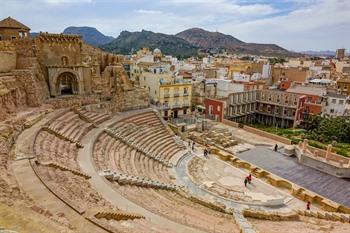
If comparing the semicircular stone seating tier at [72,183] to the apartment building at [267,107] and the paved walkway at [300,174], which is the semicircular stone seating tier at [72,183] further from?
the apartment building at [267,107]

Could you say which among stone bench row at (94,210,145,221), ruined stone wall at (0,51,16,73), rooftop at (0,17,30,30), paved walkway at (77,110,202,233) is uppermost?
rooftop at (0,17,30,30)

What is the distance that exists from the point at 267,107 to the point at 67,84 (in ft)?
94.5

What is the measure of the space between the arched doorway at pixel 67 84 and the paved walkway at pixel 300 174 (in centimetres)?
1747

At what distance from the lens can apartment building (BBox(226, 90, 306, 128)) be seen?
3931 centimetres

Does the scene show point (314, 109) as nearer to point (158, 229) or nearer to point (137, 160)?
point (137, 160)

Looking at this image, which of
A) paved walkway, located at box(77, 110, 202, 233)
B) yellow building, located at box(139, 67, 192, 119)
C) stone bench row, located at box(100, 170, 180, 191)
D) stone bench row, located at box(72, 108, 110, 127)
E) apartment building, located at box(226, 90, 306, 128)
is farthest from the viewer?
apartment building, located at box(226, 90, 306, 128)

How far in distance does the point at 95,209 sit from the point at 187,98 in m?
30.2

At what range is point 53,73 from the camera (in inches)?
1046

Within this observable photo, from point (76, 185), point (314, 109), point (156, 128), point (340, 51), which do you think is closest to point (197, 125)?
point (156, 128)

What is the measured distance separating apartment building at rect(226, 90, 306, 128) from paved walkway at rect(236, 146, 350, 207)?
12626mm

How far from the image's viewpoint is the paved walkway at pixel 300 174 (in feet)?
65.2

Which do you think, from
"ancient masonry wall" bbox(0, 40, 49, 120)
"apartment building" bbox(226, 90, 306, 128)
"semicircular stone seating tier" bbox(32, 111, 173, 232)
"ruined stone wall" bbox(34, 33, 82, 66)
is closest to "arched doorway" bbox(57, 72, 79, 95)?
"ruined stone wall" bbox(34, 33, 82, 66)

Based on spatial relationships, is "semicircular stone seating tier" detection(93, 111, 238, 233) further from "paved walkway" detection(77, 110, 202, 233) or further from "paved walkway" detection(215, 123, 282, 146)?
"paved walkway" detection(215, 123, 282, 146)

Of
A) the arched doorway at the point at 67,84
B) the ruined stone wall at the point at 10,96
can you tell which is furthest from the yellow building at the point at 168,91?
the ruined stone wall at the point at 10,96
